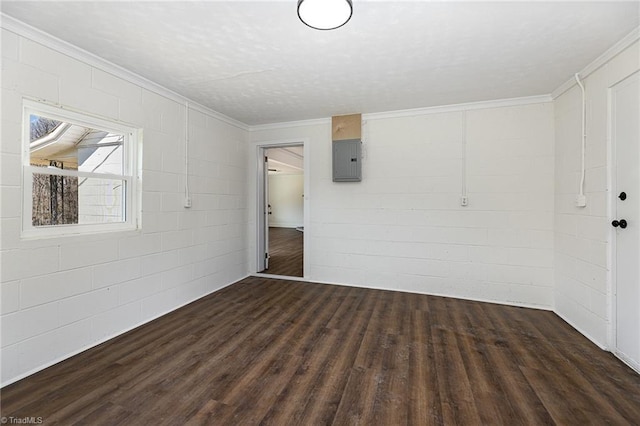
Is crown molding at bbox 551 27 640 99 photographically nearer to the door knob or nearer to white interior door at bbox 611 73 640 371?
white interior door at bbox 611 73 640 371

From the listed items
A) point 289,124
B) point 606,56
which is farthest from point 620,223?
point 289,124

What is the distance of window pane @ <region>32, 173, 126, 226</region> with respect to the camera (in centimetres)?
212

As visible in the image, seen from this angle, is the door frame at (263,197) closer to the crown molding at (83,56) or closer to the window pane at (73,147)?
the crown molding at (83,56)

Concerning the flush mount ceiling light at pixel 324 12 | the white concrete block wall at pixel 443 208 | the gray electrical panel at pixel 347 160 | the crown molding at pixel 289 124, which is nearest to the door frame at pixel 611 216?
the white concrete block wall at pixel 443 208

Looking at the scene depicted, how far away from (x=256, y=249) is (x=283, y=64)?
302cm

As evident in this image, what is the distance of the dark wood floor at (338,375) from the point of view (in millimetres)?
1623

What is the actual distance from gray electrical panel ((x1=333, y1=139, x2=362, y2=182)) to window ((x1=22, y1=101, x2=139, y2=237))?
2451 mm

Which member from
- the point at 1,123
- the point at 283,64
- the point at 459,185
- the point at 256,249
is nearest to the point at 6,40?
the point at 1,123

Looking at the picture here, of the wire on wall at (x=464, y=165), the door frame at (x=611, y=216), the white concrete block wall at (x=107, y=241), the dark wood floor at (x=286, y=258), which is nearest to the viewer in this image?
the white concrete block wall at (x=107, y=241)

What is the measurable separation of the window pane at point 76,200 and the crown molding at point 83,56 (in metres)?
0.99

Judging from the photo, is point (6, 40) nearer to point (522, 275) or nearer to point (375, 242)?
point (375, 242)

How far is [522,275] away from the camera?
3336mm

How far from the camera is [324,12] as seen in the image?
66.0 inches

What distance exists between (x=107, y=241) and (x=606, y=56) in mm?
4629
